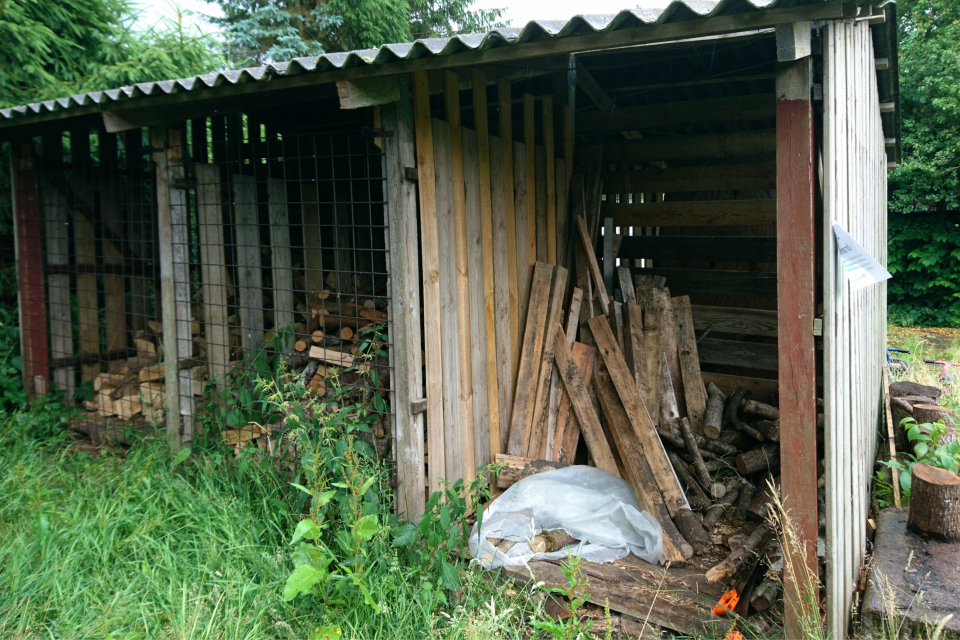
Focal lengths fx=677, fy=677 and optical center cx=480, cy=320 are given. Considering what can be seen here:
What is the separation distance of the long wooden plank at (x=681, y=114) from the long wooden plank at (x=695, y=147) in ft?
0.44

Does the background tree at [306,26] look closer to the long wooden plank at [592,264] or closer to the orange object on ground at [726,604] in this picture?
Result: the long wooden plank at [592,264]

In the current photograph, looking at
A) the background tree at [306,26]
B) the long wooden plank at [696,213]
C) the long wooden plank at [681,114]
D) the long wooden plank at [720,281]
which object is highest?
the background tree at [306,26]

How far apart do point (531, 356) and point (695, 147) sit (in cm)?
261

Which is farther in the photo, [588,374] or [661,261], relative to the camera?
[661,261]

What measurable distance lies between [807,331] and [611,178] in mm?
3673

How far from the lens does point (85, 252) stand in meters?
6.59

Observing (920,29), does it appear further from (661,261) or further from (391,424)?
(391,424)

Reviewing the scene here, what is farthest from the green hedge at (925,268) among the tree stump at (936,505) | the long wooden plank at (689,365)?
the tree stump at (936,505)

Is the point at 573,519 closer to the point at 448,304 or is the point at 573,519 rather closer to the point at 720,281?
the point at 448,304

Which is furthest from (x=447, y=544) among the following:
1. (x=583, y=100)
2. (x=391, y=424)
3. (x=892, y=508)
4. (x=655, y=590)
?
(x=583, y=100)

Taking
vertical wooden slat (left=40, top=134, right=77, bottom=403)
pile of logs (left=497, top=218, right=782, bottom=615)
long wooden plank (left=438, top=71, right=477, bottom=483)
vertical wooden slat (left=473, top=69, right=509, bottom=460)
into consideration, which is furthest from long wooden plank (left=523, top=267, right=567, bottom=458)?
vertical wooden slat (left=40, top=134, right=77, bottom=403)

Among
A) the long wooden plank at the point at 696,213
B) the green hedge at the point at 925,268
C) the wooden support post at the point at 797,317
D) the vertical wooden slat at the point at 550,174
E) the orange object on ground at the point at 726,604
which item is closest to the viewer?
the wooden support post at the point at 797,317

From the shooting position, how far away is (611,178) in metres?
6.46

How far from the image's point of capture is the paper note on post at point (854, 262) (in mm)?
3072
